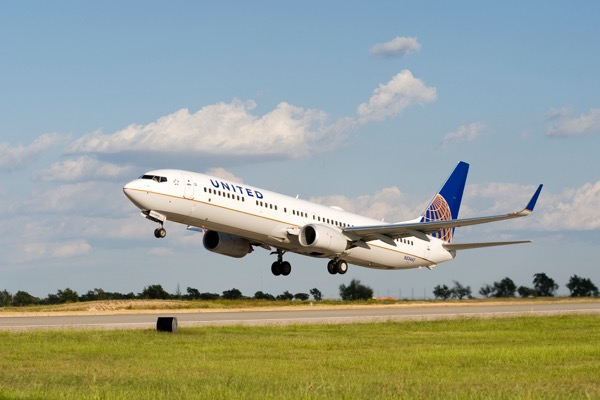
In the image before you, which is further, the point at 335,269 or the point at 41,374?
the point at 335,269

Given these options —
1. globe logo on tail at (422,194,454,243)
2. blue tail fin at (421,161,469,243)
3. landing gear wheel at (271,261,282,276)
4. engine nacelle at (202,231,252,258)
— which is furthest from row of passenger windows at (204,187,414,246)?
blue tail fin at (421,161,469,243)

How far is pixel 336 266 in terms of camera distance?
59.2 metres

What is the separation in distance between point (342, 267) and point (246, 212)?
35.2 feet

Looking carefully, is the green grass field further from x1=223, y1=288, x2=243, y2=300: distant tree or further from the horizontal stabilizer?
x1=223, y1=288, x2=243, y2=300: distant tree

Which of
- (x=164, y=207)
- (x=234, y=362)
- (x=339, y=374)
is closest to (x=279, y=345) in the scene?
(x=234, y=362)

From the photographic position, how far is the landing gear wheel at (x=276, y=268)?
59625mm

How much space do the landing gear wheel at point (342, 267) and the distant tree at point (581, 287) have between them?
131 ft

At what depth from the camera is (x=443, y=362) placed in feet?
84.5

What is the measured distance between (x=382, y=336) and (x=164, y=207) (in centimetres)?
1578

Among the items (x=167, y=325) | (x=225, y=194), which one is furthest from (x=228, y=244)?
(x=167, y=325)

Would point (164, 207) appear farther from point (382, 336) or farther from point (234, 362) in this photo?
point (234, 362)

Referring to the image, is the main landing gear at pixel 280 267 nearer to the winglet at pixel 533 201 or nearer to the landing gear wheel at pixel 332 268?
the landing gear wheel at pixel 332 268

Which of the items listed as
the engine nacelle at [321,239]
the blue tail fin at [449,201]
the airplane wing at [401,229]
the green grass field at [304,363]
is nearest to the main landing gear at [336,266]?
the airplane wing at [401,229]

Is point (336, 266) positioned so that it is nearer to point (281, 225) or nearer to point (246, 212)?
point (281, 225)
